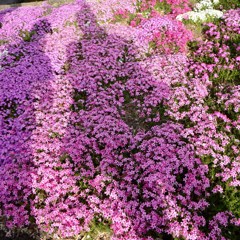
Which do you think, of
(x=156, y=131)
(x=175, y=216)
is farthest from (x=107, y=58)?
(x=175, y=216)

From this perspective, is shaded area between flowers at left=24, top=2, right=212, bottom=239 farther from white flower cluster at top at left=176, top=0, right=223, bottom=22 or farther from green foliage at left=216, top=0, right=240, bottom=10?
green foliage at left=216, top=0, right=240, bottom=10

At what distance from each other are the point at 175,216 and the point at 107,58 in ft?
21.2

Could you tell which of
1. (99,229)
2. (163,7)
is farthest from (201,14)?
(99,229)

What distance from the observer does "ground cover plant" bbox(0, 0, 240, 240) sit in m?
5.95

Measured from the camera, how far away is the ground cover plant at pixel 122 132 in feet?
19.5

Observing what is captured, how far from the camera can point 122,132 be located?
7.68 metres

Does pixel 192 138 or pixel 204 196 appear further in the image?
pixel 192 138

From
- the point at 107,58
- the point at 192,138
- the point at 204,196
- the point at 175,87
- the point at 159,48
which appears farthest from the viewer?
the point at 159,48

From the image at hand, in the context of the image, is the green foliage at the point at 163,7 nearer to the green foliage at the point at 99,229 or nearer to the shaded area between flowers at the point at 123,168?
the shaded area between flowers at the point at 123,168

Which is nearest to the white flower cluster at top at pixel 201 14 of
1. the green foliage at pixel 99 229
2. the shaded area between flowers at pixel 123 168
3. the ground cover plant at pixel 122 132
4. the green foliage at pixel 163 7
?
the ground cover plant at pixel 122 132

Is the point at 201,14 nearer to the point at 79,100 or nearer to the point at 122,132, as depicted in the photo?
the point at 79,100

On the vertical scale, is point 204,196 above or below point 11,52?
below

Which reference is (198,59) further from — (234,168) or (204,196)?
(204,196)

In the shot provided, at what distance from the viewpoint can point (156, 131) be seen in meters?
7.46
